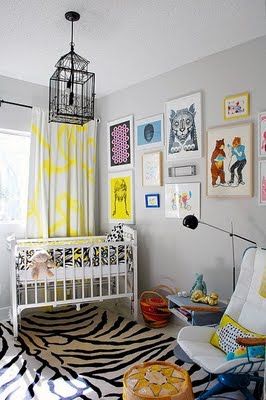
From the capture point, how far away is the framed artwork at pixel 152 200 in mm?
3371

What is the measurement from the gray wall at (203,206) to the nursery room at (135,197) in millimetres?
13

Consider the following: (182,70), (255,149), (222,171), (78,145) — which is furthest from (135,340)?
(182,70)

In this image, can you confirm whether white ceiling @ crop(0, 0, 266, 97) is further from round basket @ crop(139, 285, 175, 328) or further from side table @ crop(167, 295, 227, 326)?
round basket @ crop(139, 285, 175, 328)

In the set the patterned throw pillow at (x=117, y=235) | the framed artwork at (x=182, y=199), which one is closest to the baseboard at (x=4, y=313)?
the patterned throw pillow at (x=117, y=235)

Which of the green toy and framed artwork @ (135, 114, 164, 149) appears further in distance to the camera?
framed artwork @ (135, 114, 164, 149)

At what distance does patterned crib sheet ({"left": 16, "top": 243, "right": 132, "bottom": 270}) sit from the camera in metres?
3.01

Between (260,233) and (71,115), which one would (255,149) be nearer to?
(260,233)

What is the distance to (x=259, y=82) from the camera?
256cm

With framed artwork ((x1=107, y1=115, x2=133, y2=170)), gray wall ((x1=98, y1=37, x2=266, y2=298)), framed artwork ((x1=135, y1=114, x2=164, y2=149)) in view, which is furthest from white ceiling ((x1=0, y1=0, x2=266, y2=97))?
framed artwork ((x1=107, y1=115, x2=133, y2=170))

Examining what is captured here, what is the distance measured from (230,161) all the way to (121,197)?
1412mm

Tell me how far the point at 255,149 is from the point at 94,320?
2.20 meters

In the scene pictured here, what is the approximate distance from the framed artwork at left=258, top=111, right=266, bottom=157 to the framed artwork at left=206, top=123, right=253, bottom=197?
0.07 m

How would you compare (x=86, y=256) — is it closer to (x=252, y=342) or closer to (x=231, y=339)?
(x=231, y=339)

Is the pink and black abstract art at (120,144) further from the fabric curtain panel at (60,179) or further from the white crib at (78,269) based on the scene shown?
the white crib at (78,269)
